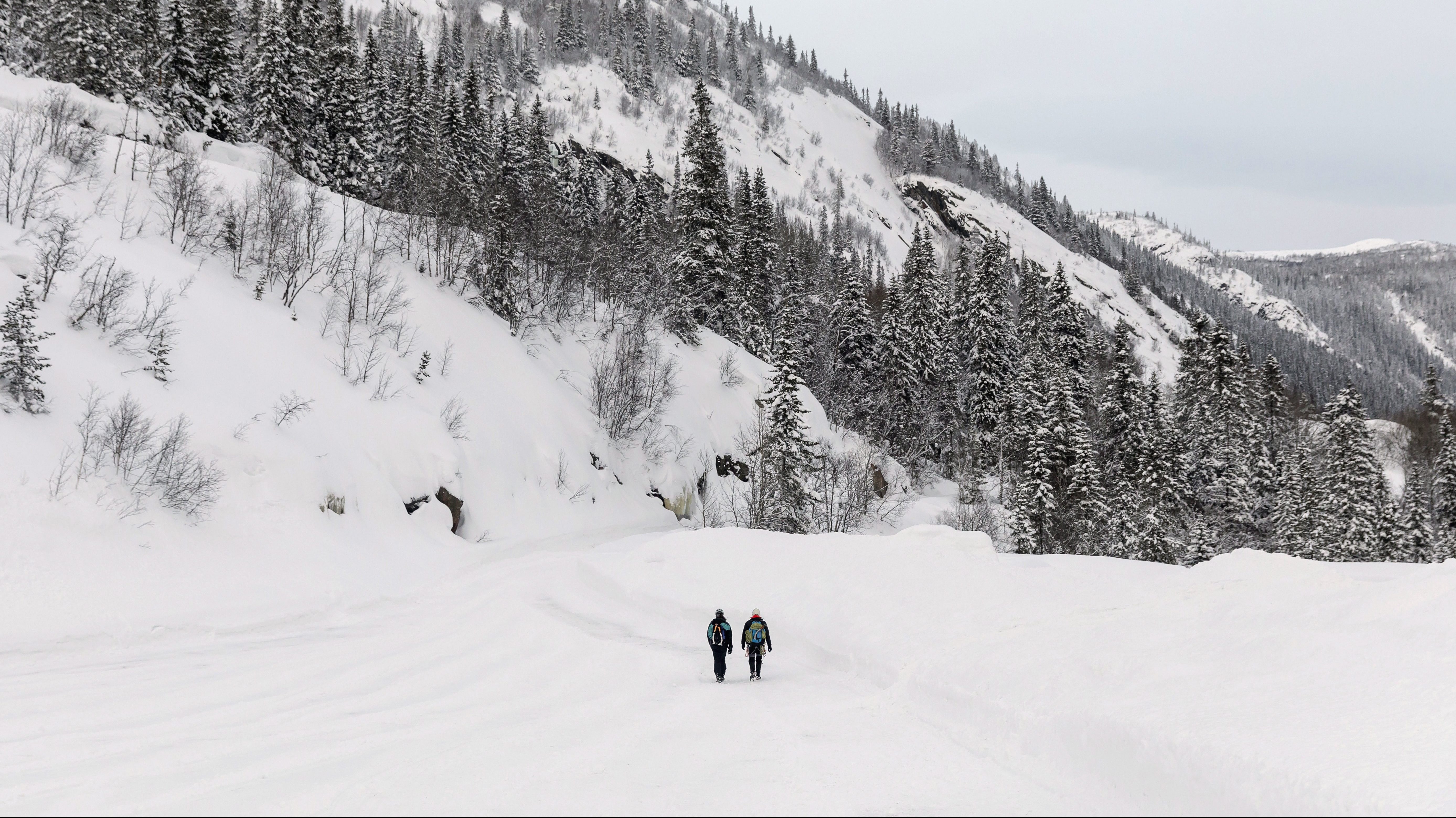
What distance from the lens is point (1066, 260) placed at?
118750 millimetres

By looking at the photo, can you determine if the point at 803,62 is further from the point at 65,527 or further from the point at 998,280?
the point at 65,527

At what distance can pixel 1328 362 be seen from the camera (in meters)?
145

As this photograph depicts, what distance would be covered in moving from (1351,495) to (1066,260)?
297 ft

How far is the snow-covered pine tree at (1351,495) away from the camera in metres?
35.3

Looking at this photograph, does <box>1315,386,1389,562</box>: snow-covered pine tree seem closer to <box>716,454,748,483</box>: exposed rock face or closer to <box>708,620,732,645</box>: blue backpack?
<box>716,454,748,483</box>: exposed rock face

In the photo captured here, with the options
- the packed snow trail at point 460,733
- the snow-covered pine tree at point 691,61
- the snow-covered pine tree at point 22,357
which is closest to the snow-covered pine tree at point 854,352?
the packed snow trail at point 460,733

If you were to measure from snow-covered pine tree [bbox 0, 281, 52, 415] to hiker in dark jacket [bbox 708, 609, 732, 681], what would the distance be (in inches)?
623

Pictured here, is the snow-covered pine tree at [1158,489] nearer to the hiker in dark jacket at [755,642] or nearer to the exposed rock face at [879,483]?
the exposed rock face at [879,483]

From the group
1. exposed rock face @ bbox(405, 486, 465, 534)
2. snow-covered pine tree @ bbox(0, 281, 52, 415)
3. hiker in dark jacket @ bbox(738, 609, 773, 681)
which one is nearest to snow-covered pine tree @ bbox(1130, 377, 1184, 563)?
hiker in dark jacket @ bbox(738, 609, 773, 681)

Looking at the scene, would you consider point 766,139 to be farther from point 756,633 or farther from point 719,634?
point 719,634

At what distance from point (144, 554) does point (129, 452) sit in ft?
9.10

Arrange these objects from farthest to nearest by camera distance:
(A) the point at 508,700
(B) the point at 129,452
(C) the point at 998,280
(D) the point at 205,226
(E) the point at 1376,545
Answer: (C) the point at 998,280 < (E) the point at 1376,545 < (D) the point at 205,226 < (B) the point at 129,452 < (A) the point at 508,700

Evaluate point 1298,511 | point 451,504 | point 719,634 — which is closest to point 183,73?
point 451,504

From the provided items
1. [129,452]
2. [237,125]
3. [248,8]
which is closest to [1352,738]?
[129,452]
